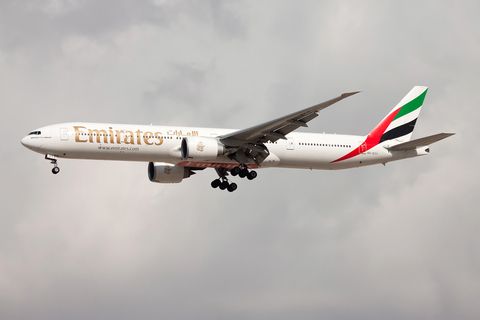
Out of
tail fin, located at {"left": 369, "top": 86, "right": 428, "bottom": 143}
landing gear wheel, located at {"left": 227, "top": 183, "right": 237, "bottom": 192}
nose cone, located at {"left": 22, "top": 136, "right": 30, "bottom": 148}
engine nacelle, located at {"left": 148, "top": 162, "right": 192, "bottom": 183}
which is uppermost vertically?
tail fin, located at {"left": 369, "top": 86, "right": 428, "bottom": 143}

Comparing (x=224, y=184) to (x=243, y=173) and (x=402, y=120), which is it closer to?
(x=243, y=173)

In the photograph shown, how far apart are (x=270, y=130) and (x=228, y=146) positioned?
316 centimetres

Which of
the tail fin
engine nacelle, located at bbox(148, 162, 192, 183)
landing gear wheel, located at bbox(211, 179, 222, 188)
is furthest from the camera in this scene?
engine nacelle, located at bbox(148, 162, 192, 183)

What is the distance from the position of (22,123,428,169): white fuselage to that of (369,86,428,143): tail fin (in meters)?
4.95

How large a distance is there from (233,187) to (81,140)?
1338cm

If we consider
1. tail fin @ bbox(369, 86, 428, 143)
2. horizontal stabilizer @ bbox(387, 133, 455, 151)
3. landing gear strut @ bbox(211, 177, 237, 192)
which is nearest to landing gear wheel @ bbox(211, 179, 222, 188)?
landing gear strut @ bbox(211, 177, 237, 192)

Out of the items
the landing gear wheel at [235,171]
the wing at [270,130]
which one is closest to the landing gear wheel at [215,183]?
the landing gear wheel at [235,171]

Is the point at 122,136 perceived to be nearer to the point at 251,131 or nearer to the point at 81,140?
the point at 81,140

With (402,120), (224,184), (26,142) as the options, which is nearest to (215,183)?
(224,184)

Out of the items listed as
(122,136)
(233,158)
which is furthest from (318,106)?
(122,136)

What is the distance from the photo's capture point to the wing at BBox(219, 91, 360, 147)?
148ft

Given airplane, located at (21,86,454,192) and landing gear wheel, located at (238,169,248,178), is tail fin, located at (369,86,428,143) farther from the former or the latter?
landing gear wheel, located at (238,169,248,178)

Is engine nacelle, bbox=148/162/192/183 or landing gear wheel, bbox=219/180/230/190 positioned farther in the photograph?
engine nacelle, bbox=148/162/192/183

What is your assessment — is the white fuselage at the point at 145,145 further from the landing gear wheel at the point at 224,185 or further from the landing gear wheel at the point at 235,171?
the landing gear wheel at the point at 224,185
